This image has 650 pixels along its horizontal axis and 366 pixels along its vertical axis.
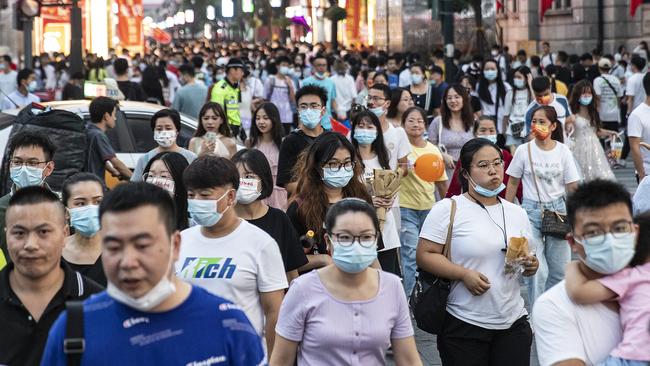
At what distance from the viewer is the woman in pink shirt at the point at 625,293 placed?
471 centimetres

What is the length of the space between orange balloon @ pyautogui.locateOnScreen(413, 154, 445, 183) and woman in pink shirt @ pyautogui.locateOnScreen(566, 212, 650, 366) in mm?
6234

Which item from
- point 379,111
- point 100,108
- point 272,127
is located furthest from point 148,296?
point 379,111

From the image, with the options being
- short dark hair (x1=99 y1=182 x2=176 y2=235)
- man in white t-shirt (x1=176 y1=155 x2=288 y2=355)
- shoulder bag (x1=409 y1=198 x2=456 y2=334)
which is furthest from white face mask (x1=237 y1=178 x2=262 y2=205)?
short dark hair (x1=99 y1=182 x2=176 y2=235)

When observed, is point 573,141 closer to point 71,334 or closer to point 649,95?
point 649,95

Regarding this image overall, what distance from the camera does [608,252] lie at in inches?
188

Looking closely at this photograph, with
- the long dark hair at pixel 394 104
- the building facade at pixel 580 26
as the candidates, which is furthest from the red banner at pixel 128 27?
the long dark hair at pixel 394 104

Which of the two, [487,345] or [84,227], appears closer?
[84,227]

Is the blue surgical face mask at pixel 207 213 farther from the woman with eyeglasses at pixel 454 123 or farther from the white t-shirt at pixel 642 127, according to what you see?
the woman with eyeglasses at pixel 454 123

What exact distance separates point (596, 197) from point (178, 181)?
3674 mm

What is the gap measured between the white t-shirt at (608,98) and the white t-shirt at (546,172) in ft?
40.1

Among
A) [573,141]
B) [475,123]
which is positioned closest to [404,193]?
[475,123]

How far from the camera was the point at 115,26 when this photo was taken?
75875 mm

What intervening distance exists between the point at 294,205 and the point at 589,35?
36561mm

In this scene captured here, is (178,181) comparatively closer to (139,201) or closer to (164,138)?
(164,138)
